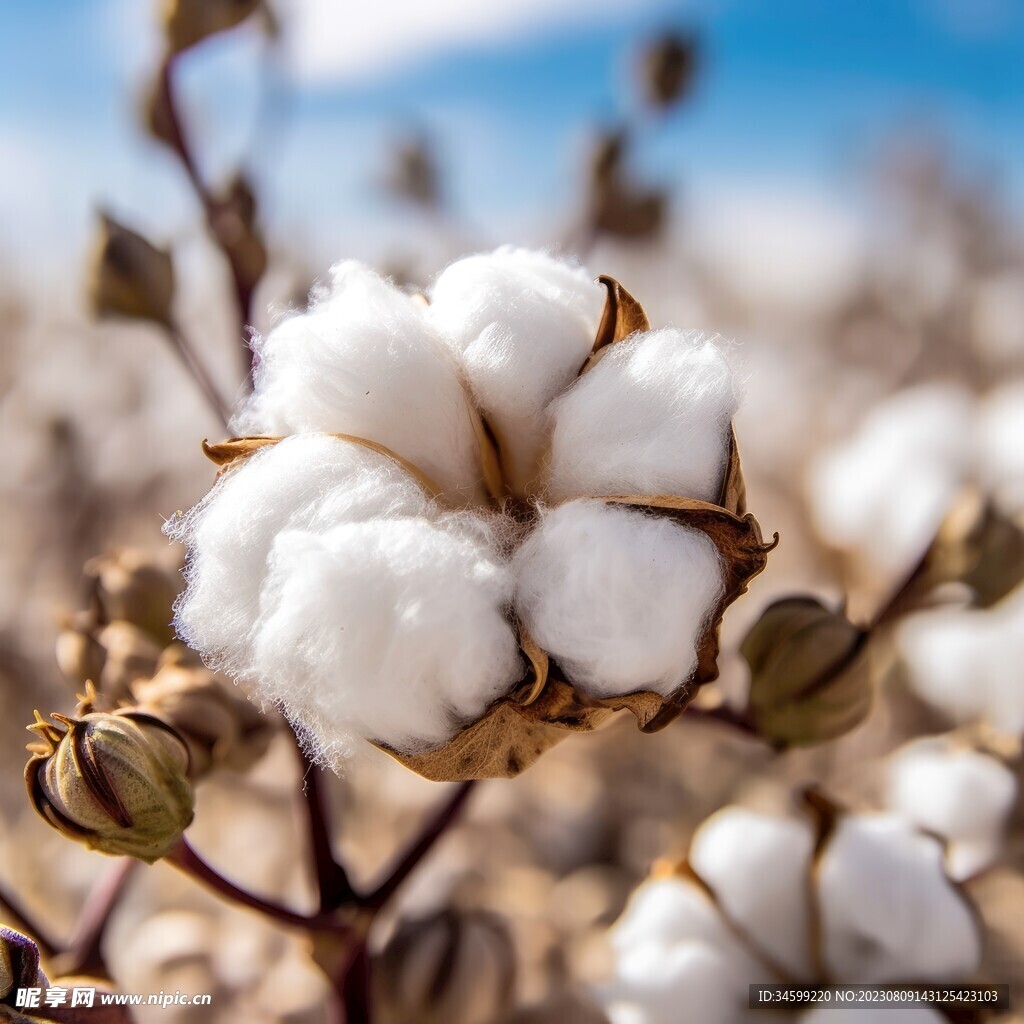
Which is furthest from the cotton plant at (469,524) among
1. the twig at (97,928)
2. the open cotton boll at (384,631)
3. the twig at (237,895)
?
the twig at (97,928)

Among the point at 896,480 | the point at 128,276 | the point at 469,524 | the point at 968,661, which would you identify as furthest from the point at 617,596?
the point at 896,480

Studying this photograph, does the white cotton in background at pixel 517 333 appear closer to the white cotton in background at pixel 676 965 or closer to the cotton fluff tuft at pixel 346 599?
the cotton fluff tuft at pixel 346 599

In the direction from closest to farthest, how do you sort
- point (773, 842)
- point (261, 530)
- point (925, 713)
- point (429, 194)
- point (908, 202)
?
point (261, 530), point (773, 842), point (925, 713), point (429, 194), point (908, 202)

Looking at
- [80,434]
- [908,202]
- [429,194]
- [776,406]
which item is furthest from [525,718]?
[908,202]

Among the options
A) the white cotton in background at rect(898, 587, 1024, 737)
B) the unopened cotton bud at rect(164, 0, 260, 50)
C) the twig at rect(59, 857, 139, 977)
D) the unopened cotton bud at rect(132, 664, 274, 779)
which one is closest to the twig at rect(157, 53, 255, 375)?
the unopened cotton bud at rect(164, 0, 260, 50)

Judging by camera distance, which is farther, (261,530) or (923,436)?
(923,436)

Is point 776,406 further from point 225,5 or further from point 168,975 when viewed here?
point 168,975

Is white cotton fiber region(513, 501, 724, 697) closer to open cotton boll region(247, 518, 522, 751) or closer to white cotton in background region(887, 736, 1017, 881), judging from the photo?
open cotton boll region(247, 518, 522, 751)
